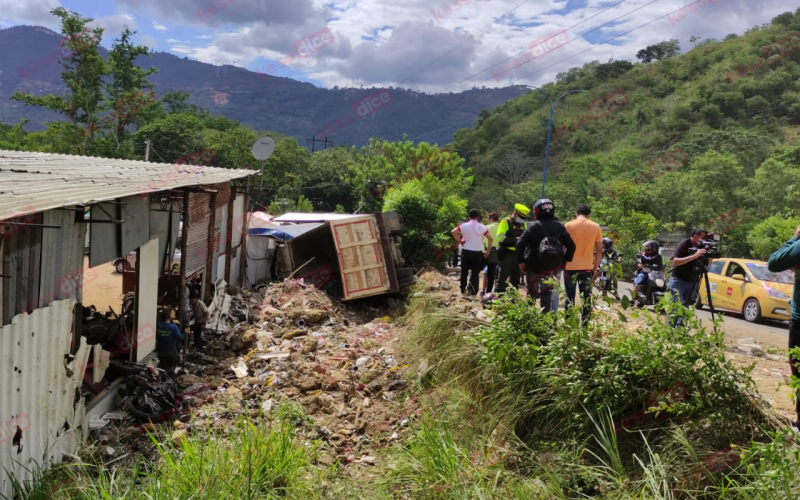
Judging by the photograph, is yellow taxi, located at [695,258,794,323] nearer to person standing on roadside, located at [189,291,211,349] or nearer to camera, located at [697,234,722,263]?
camera, located at [697,234,722,263]

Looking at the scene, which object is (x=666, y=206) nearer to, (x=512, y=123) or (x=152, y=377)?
(x=152, y=377)

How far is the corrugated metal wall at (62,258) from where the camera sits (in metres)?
4.74

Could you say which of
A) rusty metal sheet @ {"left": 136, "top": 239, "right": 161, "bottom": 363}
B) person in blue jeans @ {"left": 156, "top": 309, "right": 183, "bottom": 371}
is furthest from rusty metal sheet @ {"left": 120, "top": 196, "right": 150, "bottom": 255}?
person in blue jeans @ {"left": 156, "top": 309, "right": 183, "bottom": 371}

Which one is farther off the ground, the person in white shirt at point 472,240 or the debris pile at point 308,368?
the person in white shirt at point 472,240

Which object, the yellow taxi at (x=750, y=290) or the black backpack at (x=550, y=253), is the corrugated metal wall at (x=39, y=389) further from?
the yellow taxi at (x=750, y=290)

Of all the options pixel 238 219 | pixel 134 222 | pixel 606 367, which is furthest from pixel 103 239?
pixel 238 219

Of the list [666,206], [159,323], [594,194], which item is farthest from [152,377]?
[594,194]

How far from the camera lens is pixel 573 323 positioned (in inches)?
182

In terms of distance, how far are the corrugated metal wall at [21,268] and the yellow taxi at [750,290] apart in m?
10.6

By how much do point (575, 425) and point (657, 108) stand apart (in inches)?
2455

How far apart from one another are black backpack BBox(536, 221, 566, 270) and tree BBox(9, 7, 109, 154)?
121 feet

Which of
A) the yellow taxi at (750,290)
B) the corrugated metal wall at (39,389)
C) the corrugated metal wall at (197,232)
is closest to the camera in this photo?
the corrugated metal wall at (39,389)

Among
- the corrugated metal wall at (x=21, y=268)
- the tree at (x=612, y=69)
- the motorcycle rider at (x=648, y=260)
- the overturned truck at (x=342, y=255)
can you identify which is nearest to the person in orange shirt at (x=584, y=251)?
the motorcycle rider at (x=648, y=260)

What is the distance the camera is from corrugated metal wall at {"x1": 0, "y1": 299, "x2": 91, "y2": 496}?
4.02m
